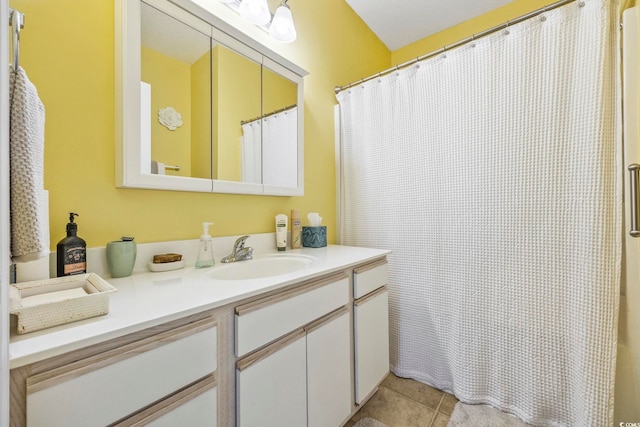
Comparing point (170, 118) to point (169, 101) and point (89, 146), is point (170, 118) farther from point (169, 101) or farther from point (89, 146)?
point (89, 146)

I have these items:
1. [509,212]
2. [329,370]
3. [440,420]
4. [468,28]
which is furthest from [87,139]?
[468,28]

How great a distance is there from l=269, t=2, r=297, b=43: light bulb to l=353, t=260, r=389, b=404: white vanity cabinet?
50.9 inches

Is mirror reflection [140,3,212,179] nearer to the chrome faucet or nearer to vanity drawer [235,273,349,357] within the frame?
the chrome faucet

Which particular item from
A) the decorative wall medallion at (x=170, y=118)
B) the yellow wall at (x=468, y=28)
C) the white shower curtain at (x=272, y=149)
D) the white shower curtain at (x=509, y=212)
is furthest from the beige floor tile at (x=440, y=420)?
the yellow wall at (x=468, y=28)

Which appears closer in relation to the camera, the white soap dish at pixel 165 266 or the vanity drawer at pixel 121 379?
the vanity drawer at pixel 121 379

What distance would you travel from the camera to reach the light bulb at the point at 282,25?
4.60 feet

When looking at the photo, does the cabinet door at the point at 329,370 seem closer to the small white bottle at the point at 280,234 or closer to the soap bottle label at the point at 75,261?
the small white bottle at the point at 280,234

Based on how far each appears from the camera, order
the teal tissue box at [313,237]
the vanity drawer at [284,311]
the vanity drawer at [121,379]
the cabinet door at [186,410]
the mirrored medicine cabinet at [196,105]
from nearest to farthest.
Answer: the vanity drawer at [121,379]
the cabinet door at [186,410]
the vanity drawer at [284,311]
the mirrored medicine cabinet at [196,105]
the teal tissue box at [313,237]

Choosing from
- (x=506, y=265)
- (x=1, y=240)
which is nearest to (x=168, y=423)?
(x=1, y=240)

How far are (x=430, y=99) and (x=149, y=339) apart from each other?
169 cm

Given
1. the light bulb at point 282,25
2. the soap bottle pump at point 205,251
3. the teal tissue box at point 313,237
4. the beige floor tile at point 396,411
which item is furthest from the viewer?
the teal tissue box at point 313,237

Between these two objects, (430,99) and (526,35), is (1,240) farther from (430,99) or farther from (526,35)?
(526,35)

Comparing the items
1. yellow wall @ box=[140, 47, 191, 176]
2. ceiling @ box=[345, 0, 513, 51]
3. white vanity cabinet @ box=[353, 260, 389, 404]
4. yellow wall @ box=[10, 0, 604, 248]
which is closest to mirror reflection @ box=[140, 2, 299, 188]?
yellow wall @ box=[140, 47, 191, 176]

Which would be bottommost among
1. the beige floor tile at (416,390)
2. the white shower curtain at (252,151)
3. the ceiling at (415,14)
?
the beige floor tile at (416,390)
